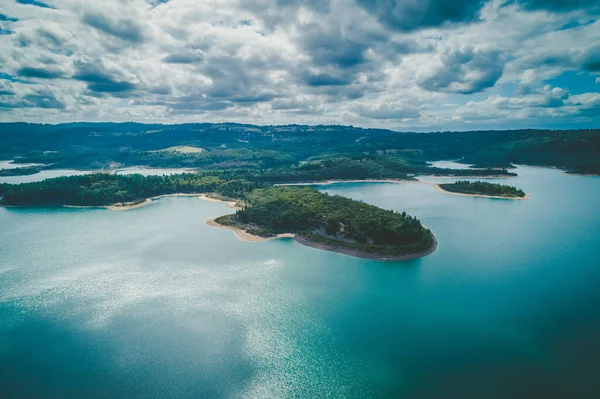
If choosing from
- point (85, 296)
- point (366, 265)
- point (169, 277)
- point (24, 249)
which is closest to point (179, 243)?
point (169, 277)

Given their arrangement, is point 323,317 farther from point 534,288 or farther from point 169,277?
point 534,288

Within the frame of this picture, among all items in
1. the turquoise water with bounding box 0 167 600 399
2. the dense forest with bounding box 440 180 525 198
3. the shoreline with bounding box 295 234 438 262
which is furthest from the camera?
the dense forest with bounding box 440 180 525 198

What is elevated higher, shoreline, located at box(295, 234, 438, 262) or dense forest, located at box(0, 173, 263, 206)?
shoreline, located at box(295, 234, 438, 262)

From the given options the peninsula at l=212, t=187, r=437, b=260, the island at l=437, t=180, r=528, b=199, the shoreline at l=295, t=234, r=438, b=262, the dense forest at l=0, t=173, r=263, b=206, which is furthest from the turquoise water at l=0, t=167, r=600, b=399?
the island at l=437, t=180, r=528, b=199

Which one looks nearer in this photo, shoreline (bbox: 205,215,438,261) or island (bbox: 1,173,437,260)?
shoreline (bbox: 205,215,438,261)

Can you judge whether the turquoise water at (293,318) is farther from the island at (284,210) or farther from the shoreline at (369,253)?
the island at (284,210)

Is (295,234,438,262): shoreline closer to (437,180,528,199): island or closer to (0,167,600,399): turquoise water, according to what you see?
(0,167,600,399): turquoise water

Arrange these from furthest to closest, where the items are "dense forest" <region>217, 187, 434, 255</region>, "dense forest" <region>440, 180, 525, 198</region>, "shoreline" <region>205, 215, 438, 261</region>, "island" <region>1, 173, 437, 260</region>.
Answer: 1. "dense forest" <region>440, 180, 525, 198</region>
2. "island" <region>1, 173, 437, 260</region>
3. "dense forest" <region>217, 187, 434, 255</region>
4. "shoreline" <region>205, 215, 438, 261</region>

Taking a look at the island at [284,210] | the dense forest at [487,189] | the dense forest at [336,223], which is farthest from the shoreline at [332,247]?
the dense forest at [487,189]
